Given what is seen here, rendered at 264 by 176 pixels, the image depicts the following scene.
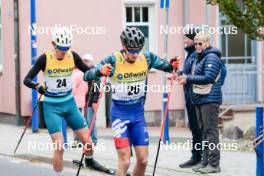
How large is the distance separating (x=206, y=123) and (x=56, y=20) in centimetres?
911

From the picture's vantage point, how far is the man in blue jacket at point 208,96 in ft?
35.5

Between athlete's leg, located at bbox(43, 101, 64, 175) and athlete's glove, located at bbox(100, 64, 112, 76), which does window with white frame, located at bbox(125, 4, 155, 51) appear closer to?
athlete's leg, located at bbox(43, 101, 64, 175)

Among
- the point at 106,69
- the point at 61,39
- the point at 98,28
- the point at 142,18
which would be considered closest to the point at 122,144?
the point at 106,69

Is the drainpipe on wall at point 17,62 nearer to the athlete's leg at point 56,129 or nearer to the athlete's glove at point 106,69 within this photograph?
the athlete's leg at point 56,129

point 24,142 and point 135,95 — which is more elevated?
point 135,95

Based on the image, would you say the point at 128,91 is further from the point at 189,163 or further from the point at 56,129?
the point at 189,163

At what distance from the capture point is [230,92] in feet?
66.8

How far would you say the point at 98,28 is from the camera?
1978 cm

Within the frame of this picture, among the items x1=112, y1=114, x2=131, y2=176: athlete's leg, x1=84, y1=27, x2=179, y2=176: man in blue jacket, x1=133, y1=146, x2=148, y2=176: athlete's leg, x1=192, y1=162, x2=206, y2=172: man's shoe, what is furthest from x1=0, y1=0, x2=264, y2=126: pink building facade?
x1=133, y1=146, x2=148, y2=176: athlete's leg

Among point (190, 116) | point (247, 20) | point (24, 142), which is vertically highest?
point (247, 20)

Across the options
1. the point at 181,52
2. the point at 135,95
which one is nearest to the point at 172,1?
the point at 181,52

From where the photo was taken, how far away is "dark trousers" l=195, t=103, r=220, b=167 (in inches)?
431

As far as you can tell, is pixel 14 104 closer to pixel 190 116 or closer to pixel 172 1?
pixel 172 1

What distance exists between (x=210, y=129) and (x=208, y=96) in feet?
1.60
